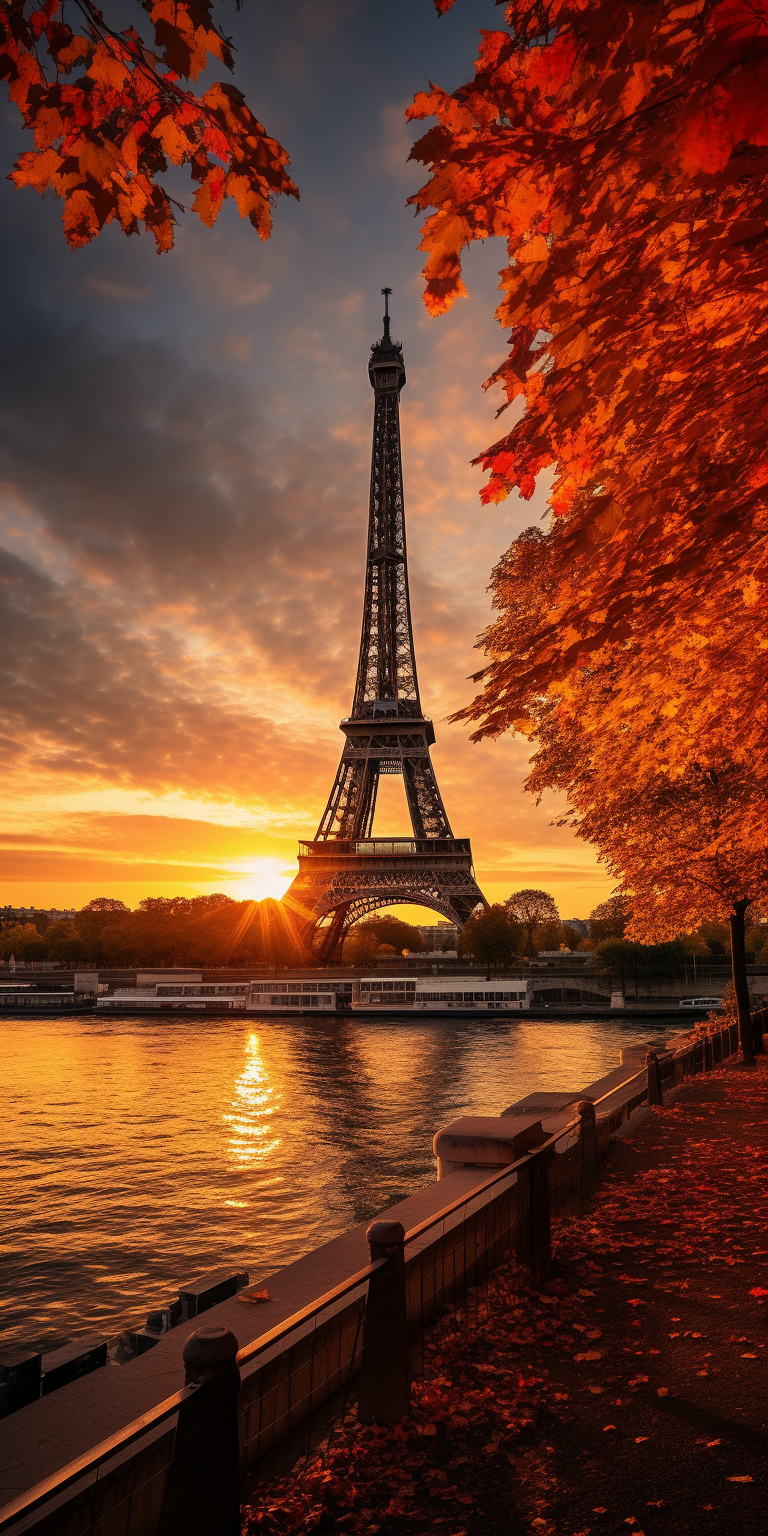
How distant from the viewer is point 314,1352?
4.87 m

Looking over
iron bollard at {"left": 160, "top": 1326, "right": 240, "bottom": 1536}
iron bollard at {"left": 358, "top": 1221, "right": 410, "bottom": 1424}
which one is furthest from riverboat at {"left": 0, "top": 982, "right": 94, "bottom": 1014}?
iron bollard at {"left": 160, "top": 1326, "right": 240, "bottom": 1536}

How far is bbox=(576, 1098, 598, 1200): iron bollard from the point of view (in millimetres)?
8906

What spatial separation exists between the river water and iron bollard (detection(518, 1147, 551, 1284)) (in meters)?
10.2

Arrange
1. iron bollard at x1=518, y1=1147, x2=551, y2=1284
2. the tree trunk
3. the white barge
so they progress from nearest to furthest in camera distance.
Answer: iron bollard at x1=518, y1=1147, x2=551, y2=1284 → the tree trunk → the white barge

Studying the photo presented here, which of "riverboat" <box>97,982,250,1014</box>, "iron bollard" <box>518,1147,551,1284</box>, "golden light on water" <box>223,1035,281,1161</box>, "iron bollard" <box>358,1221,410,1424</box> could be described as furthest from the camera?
"riverboat" <box>97,982,250,1014</box>

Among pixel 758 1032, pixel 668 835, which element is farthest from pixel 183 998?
pixel 668 835

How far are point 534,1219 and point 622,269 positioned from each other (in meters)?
6.71

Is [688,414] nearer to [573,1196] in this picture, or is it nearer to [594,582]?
[594,582]

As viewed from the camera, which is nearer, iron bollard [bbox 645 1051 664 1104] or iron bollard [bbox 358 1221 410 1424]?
iron bollard [bbox 358 1221 410 1424]

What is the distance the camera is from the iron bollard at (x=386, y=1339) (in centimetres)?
489

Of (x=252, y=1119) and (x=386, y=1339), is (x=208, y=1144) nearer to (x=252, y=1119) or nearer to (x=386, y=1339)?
(x=252, y=1119)

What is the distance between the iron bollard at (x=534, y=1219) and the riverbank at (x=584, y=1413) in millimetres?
177

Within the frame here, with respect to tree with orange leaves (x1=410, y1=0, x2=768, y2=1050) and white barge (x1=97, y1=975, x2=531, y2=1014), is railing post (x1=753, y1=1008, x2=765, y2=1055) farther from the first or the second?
white barge (x1=97, y1=975, x2=531, y2=1014)

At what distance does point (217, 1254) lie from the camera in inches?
665
